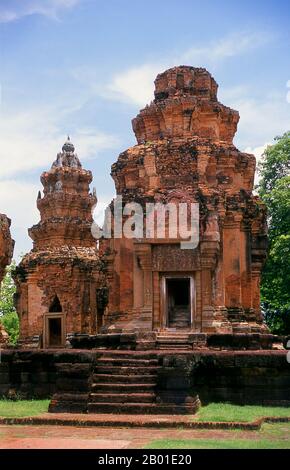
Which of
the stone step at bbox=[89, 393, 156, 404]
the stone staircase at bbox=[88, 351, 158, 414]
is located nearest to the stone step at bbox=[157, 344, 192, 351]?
the stone staircase at bbox=[88, 351, 158, 414]

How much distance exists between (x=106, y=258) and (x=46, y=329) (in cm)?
997

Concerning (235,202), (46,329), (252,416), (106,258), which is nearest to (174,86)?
(235,202)

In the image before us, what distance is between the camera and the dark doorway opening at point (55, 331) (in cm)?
2706

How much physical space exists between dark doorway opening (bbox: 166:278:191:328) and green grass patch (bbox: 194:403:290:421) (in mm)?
4515

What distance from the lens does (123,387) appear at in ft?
38.4

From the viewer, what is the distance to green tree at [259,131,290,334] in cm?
2534

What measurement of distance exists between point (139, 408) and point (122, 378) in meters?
1.12

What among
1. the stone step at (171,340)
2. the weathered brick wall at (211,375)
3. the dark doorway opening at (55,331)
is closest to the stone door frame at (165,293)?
the stone step at (171,340)

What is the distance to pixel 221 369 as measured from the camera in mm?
12195

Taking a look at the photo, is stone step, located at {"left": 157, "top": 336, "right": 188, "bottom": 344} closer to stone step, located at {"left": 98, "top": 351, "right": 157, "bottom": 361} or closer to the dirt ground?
stone step, located at {"left": 98, "top": 351, "right": 157, "bottom": 361}

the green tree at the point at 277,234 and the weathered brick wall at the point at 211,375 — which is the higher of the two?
the green tree at the point at 277,234

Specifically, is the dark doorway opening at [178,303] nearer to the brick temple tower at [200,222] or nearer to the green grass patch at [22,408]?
the brick temple tower at [200,222]

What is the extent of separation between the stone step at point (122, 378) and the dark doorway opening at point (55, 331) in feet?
49.0

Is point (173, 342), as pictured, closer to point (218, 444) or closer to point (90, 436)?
point (90, 436)
